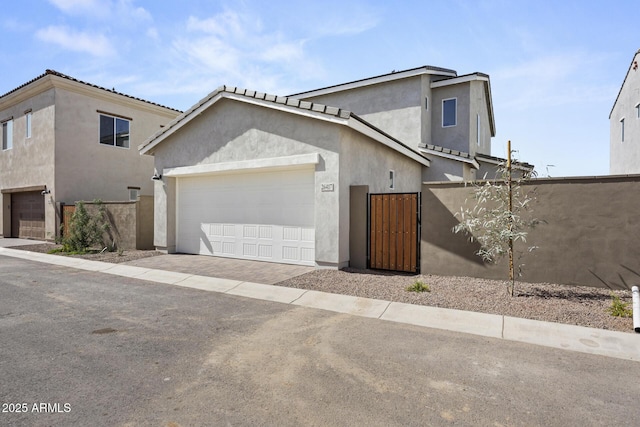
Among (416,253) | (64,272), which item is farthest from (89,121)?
(416,253)

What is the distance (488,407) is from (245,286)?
19.5ft

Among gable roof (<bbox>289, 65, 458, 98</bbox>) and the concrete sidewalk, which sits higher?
gable roof (<bbox>289, 65, 458, 98</bbox>)

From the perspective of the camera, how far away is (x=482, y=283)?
8094mm

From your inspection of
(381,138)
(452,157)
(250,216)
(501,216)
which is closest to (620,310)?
(501,216)

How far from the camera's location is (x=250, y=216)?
11.7 m

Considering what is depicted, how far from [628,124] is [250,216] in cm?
1857

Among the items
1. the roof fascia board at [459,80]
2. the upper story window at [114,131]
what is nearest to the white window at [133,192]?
the upper story window at [114,131]

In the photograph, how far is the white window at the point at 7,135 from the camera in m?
20.6

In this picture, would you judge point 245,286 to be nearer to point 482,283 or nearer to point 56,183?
point 482,283

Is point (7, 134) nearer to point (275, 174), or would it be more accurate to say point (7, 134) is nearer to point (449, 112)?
point (275, 174)

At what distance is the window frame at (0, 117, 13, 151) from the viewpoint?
20.6 m

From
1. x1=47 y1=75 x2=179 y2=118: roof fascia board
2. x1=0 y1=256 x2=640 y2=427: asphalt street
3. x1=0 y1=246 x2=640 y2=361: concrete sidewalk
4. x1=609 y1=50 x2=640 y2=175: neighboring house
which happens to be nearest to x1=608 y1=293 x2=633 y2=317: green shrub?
x1=0 y1=246 x2=640 y2=361: concrete sidewalk

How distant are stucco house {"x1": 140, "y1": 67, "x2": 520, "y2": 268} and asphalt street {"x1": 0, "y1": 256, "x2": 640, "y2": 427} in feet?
13.4

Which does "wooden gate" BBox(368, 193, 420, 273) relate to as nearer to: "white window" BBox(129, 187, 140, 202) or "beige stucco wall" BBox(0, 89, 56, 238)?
"white window" BBox(129, 187, 140, 202)
